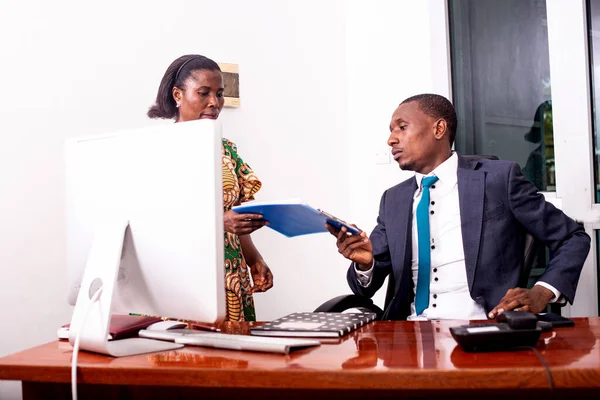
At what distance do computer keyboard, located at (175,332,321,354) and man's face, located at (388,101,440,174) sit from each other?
121 centimetres

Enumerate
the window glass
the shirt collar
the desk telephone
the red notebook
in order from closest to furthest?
the desk telephone → the red notebook → the shirt collar → the window glass

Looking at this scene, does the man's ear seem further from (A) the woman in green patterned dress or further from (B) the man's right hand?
(A) the woman in green patterned dress

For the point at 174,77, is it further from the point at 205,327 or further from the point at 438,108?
the point at 205,327

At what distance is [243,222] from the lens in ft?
6.02

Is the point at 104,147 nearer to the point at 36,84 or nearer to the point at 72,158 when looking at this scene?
the point at 72,158

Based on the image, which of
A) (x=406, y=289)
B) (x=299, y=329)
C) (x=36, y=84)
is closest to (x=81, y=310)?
(x=299, y=329)

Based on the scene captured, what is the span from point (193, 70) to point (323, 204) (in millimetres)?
1321

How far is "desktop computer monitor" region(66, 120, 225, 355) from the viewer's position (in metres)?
1.37

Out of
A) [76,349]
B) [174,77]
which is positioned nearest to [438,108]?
[174,77]

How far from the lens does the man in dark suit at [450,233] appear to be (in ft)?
7.49

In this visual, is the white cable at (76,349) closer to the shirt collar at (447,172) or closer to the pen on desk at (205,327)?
the pen on desk at (205,327)

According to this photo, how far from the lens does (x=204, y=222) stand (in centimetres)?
136

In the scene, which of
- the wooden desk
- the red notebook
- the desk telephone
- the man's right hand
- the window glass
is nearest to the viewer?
the wooden desk

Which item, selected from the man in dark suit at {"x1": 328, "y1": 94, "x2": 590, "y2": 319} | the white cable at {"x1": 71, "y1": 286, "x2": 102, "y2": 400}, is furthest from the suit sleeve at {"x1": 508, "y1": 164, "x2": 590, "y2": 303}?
the white cable at {"x1": 71, "y1": 286, "x2": 102, "y2": 400}
